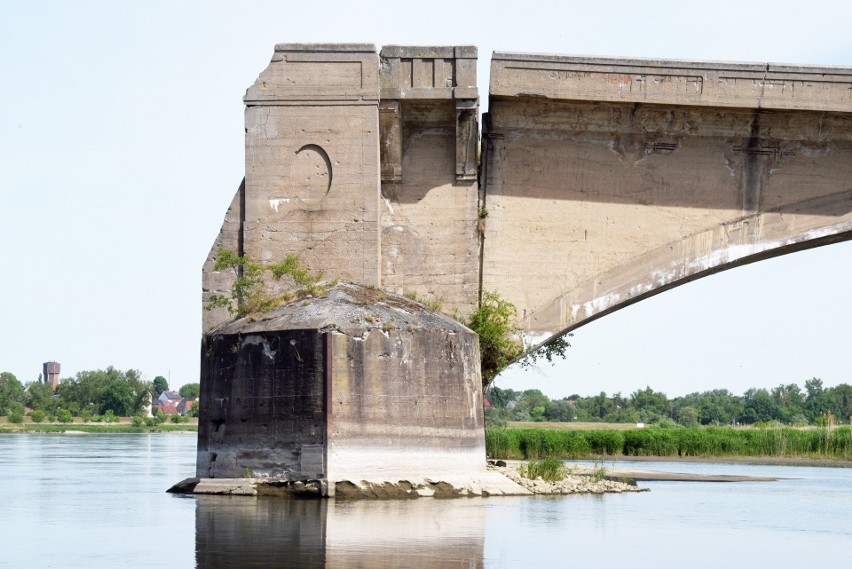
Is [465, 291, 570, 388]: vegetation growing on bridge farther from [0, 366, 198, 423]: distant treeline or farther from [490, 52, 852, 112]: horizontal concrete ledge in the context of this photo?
[0, 366, 198, 423]: distant treeline

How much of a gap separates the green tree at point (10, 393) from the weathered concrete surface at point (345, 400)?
4509 inches

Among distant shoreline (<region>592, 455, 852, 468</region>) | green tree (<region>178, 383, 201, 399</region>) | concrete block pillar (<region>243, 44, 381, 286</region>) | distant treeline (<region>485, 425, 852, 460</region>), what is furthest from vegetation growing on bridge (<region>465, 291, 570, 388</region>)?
green tree (<region>178, 383, 201, 399</region>)

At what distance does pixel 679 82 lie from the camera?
74.5 ft

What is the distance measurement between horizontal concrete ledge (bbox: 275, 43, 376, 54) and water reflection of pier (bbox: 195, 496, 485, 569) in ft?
24.7

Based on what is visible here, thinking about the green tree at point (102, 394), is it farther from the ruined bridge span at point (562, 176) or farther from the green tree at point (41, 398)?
the ruined bridge span at point (562, 176)

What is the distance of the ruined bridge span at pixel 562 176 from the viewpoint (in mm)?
22656

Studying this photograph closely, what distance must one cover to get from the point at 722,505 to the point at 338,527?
8.75 meters

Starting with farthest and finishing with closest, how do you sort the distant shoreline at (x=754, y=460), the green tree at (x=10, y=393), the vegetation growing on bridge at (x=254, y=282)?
1. the green tree at (x=10, y=393)
2. the distant shoreline at (x=754, y=460)
3. the vegetation growing on bridge at (x=254, y=282)

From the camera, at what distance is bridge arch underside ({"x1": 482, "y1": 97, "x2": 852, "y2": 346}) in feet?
76.8

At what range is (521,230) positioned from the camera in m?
23.6

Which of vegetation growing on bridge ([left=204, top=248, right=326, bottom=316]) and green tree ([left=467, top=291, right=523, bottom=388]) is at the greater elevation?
vegetation growing on bridge ([left=204, top=248, right=326, bottom=316])

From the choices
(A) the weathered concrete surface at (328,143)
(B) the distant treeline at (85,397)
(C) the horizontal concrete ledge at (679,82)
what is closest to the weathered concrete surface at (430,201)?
(A) the weathered concrete surface at (328,143)

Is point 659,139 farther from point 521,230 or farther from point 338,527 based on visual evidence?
point 338,527

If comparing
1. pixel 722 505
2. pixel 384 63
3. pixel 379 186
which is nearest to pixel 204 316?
pixel 379 186
